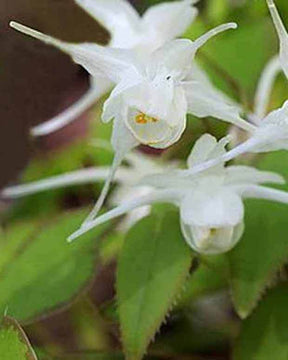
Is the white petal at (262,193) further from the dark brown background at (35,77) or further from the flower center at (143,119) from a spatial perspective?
the dark brown background at (35,77)

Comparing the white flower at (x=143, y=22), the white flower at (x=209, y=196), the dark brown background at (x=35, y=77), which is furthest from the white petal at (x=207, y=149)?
the dark brown background at (x=35, y=77)

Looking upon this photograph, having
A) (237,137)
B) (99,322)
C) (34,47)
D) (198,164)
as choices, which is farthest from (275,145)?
(34,47)

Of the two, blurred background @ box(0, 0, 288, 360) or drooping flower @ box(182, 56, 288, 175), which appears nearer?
drooping flower @ box(182, 56, 288, 175)

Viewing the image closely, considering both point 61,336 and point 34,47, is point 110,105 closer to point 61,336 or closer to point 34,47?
point 61,336

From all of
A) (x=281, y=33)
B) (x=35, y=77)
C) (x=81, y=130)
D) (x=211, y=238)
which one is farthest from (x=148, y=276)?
(x=35, y=77)

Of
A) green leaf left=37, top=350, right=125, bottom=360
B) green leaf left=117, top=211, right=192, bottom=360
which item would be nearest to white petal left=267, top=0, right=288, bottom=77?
green leaf left=117, top=211, right=192, bottom=360

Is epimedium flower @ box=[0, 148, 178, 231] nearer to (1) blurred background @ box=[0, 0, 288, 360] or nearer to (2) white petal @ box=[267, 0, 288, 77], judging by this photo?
(1) blurred background @ box=[0, 0, 288, 360]

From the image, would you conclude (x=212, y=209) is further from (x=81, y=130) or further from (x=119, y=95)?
(x=81, y=130)
